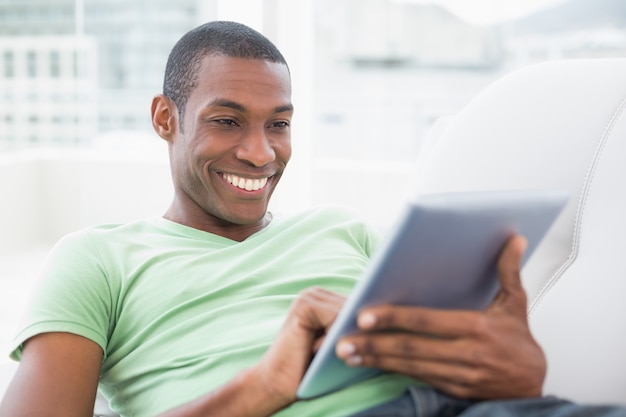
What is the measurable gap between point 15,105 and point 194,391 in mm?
4553

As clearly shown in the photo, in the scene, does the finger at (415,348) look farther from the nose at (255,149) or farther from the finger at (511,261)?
the nose at (255,149)

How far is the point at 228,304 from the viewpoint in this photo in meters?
1.24

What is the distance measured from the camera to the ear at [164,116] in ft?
4.76

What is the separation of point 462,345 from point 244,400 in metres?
0.30

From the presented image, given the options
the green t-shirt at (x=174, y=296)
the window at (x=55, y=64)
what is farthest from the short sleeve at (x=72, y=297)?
the window at (x=55, y=64)

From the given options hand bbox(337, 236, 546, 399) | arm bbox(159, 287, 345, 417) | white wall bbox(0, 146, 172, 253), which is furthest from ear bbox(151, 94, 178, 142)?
white wall bbox(0, 146, 172, 253)

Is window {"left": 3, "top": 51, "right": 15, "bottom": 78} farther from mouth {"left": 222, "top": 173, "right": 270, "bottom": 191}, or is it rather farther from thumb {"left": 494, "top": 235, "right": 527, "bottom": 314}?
thumb {"left": 494, "top": 235, "right": 527, "bottom": 314}

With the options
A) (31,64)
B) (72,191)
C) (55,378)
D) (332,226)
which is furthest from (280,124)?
(31,64)

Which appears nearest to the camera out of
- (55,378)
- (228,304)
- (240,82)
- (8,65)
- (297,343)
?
(297,343)

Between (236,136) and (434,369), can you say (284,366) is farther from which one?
(236,136)

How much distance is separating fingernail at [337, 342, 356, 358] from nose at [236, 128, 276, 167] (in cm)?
56

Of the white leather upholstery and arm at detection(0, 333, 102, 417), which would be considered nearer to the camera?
arm at detection(0, 333, 102, 417)

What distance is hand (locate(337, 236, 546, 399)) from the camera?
0.84 m

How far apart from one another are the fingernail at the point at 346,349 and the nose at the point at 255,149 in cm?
56
